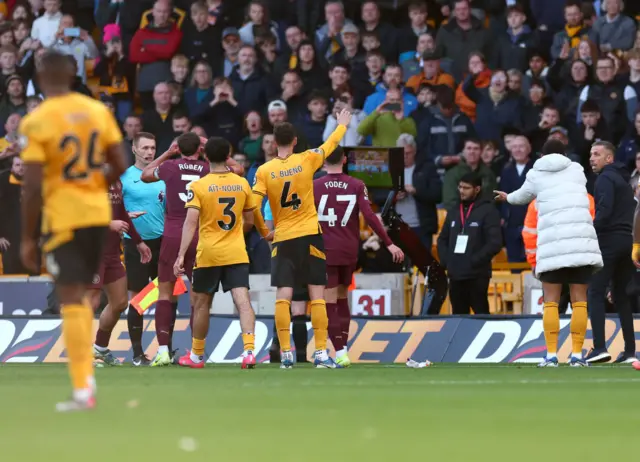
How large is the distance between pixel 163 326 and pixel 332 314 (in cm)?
180

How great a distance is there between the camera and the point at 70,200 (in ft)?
27.1

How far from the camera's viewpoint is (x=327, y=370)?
13.4 m

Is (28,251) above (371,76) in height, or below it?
below

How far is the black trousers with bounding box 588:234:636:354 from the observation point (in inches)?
591

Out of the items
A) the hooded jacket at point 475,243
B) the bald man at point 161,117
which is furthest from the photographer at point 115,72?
the hooded jacket at point 475,243

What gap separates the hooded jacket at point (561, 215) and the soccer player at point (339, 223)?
165cm

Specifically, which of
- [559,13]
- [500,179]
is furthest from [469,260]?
[559,13]

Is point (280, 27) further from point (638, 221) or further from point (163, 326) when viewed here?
point (638, 221)

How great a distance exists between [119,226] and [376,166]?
12.5ft

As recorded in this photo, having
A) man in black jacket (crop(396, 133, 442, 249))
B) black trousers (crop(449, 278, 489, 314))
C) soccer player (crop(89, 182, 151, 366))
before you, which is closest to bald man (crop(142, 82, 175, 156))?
man in black jacket (crop(396, 133, 442, 249))

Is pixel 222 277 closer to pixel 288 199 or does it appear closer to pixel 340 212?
pixel 288 199

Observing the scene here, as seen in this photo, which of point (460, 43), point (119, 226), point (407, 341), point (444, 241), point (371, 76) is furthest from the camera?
point (460, 43)

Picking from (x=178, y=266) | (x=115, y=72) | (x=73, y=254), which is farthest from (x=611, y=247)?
(x=115, y=72)

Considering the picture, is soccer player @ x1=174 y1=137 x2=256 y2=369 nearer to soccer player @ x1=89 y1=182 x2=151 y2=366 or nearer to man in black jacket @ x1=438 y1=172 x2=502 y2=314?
soccer player @ x1=89 y1=182 x2=151 y2=366
